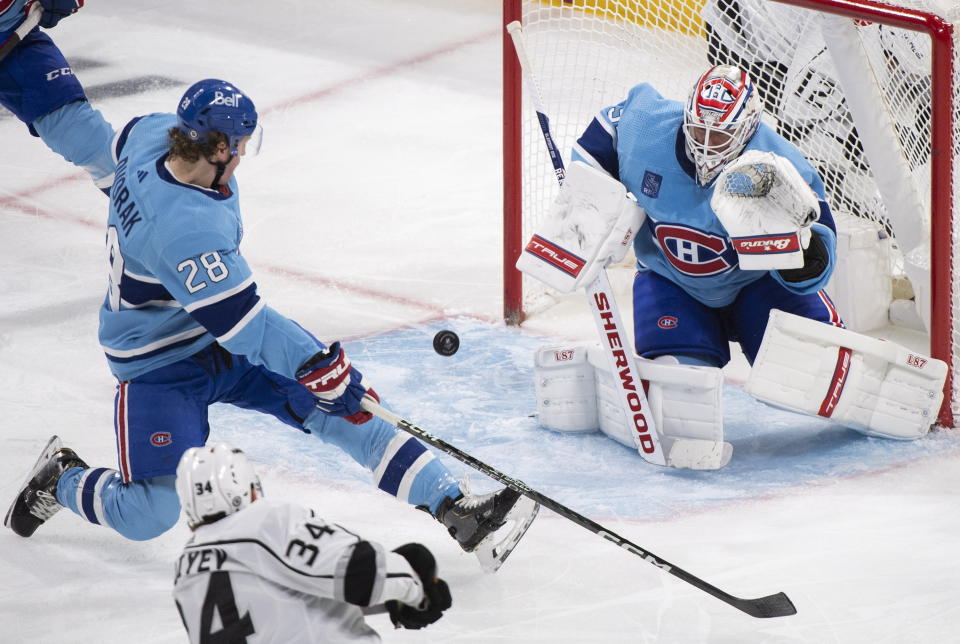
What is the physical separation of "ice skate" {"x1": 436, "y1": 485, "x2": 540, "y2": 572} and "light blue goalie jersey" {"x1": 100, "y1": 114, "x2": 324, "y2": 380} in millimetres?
514

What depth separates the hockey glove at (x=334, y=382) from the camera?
3.11 metres

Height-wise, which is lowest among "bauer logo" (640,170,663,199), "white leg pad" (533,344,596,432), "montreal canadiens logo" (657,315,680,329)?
"white leg pad" (533,344,596,432)

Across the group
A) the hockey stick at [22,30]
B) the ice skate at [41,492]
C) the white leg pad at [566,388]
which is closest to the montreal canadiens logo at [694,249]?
the white leg pad at [566,388]

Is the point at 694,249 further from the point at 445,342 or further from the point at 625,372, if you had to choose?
the point at 445,342

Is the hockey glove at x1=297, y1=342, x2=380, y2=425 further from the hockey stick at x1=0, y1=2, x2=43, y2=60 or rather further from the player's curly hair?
the hockey stick at x1=0, y1=2, x2=43, y2=60

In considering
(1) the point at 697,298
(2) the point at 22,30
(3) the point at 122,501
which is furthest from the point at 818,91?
(3) the point at 122,501

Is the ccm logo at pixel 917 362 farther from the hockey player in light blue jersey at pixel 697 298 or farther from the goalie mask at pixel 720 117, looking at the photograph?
the goalie mask at pixel 720 117

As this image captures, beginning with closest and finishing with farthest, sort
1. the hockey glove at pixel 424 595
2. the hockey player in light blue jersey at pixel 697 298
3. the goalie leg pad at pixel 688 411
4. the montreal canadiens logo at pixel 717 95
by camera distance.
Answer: the hockey glove at pixel 424 595 < the montreal canadiens logo at pixel 717 95 < the hockey player in light blue jersey at pixel 697 298 < the goalie leg pad at pixel 688 411

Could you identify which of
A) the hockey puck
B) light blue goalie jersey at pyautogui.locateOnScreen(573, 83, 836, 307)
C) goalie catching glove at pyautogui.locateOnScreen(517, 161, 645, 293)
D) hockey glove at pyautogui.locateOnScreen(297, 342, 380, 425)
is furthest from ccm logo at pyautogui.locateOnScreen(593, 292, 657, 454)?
hockey glove at pyautogui.locateOnScreen(297, 342, 380, 425)

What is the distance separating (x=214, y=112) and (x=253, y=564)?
114 centimetres

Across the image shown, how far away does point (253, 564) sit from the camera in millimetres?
2270

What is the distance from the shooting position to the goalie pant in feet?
7.43

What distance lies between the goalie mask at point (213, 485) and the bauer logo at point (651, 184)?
6.11ft

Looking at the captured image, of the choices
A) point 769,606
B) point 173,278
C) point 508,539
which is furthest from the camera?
point 508,539
